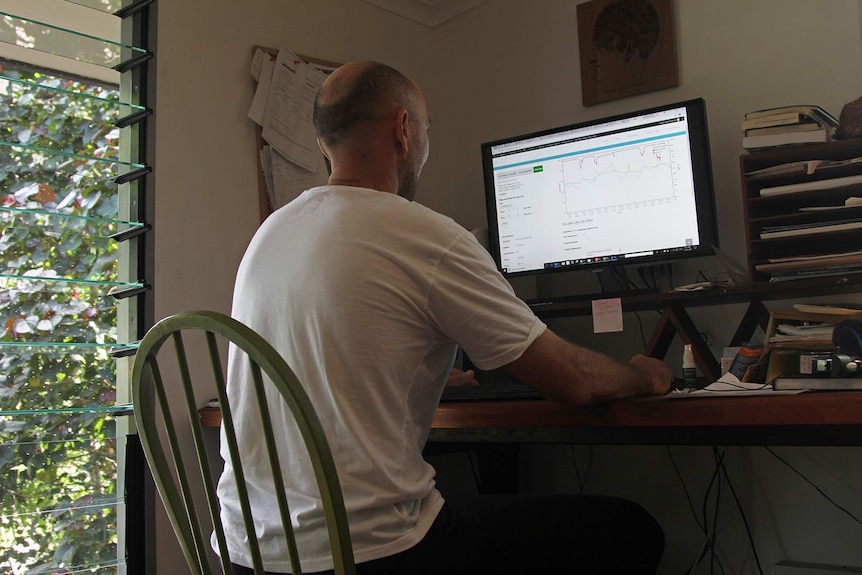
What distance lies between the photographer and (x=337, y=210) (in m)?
1.16

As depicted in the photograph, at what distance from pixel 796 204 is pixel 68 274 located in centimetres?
170

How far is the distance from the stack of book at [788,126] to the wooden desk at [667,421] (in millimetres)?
963

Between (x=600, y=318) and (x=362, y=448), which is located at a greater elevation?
(x=600, y=318)

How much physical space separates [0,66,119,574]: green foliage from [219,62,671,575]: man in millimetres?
864

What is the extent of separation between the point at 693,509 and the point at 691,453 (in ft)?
0.48

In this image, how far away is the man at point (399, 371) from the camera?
104 cm

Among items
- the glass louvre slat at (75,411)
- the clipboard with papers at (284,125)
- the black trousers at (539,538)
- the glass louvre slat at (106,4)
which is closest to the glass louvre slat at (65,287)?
the glass louvre slat at (75,411)

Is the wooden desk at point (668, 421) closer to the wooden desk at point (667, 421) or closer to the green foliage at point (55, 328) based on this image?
the wooden desk at point (667, 421)

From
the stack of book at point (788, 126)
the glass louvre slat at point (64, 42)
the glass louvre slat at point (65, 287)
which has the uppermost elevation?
the glass louvre slat at point (64, 42)

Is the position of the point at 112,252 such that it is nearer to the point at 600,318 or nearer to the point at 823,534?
the point at 600,318

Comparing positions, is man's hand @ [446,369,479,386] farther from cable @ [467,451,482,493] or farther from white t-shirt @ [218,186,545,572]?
cable @ [467,451,482,493]

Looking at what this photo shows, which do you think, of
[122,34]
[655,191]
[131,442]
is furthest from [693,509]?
[122,34]

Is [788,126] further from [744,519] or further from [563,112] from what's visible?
[744,519]

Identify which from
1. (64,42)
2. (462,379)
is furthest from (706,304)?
(64,42)
